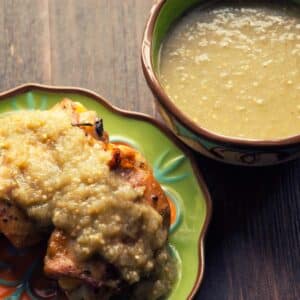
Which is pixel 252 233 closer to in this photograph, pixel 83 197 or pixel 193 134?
pixel 193 134

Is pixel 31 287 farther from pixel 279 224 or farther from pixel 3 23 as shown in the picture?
pixel 3 23

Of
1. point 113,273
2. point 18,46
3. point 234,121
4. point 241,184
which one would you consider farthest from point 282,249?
point 18,46

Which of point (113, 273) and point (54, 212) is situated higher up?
point (54, 212)

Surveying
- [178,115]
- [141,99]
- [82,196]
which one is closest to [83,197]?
[82,196]

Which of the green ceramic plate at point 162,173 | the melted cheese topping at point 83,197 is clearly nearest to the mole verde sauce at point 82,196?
the melted cheese topping at point 83,197

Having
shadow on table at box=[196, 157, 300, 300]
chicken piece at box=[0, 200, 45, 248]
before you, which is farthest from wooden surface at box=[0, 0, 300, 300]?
chicken piece at box=[0, 200, 45, 248]

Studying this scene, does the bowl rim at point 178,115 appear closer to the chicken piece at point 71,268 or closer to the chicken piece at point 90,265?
the chicken piece at point 90,265
